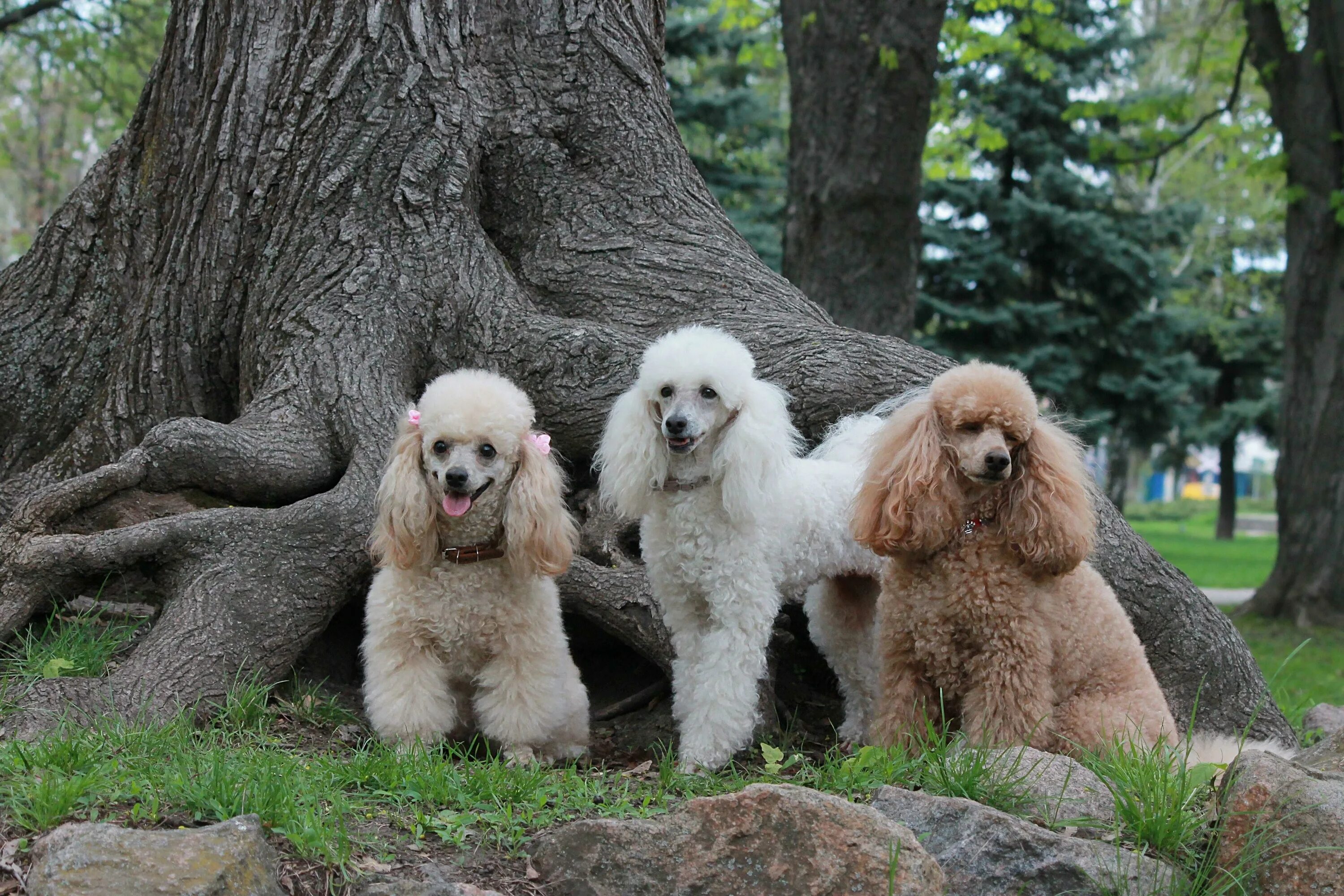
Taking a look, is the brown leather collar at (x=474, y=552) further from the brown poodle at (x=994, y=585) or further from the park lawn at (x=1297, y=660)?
the park lawn at (x=1297, y=660)

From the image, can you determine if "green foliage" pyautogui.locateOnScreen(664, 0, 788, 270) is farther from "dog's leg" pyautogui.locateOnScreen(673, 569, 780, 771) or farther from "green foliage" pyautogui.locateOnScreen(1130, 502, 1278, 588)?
"dog's leg" pyautogui.locateOnScreen(673, 569, 780, 771)

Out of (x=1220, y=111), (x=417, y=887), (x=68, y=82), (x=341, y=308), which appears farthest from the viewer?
(x=68, y=82)

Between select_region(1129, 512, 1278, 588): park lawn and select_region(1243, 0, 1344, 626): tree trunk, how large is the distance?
0.83 metres

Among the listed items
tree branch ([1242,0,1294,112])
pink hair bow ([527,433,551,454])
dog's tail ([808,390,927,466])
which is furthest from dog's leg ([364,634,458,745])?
tree branch ([1242,0,1294,112])

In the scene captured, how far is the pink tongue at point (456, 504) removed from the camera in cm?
352

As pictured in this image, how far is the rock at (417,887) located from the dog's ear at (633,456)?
1459 millimetres

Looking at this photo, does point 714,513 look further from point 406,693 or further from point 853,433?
point 406,693

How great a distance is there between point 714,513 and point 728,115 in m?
12.8

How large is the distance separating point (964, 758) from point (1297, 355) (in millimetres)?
7511

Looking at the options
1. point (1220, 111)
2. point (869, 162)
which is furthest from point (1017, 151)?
point (869, 162)

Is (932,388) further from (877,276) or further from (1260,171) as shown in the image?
(1260,171)

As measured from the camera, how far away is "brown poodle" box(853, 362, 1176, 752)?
332 centimetres

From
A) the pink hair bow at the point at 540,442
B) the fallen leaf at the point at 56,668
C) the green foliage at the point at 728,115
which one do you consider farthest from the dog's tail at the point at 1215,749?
the green foliage at the point at 728,115

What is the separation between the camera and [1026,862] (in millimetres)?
2559
